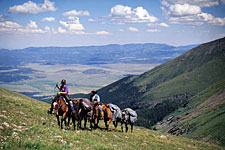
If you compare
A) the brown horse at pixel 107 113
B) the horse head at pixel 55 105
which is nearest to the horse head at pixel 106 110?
the brown horse at pixel 107 113

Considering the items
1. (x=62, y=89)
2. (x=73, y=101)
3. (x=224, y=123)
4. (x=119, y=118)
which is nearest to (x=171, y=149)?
(x=119, y=118)

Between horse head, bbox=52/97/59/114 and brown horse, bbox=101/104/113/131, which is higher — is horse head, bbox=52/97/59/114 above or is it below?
above

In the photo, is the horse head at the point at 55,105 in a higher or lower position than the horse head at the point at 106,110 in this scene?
higher

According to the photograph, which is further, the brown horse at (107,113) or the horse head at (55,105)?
the brown horse at (107,113)

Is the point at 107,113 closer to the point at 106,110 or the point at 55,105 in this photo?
the point at 106,110

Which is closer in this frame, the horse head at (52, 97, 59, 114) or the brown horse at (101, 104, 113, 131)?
the horse head at (52, 97, 59, 114)

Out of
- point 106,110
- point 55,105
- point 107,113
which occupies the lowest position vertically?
point 107,113

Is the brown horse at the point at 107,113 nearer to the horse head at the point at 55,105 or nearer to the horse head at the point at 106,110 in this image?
the horse head at the point at 106,110

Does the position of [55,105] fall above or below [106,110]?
above

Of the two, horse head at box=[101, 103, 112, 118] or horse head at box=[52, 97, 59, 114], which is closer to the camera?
horse head at box=[52, 97, 59, 114]

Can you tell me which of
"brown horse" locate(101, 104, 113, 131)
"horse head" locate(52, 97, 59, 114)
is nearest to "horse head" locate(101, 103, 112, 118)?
"brown horse" locate(101, 104, 113, 131)

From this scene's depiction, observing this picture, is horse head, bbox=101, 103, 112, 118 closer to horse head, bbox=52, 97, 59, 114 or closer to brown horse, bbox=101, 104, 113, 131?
brown horse, bbox=101, 104, 113, 131

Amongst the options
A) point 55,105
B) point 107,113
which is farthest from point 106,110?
point 55,105

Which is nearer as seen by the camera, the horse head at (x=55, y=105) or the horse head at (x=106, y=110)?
the horse head at (x=55, y=105)
